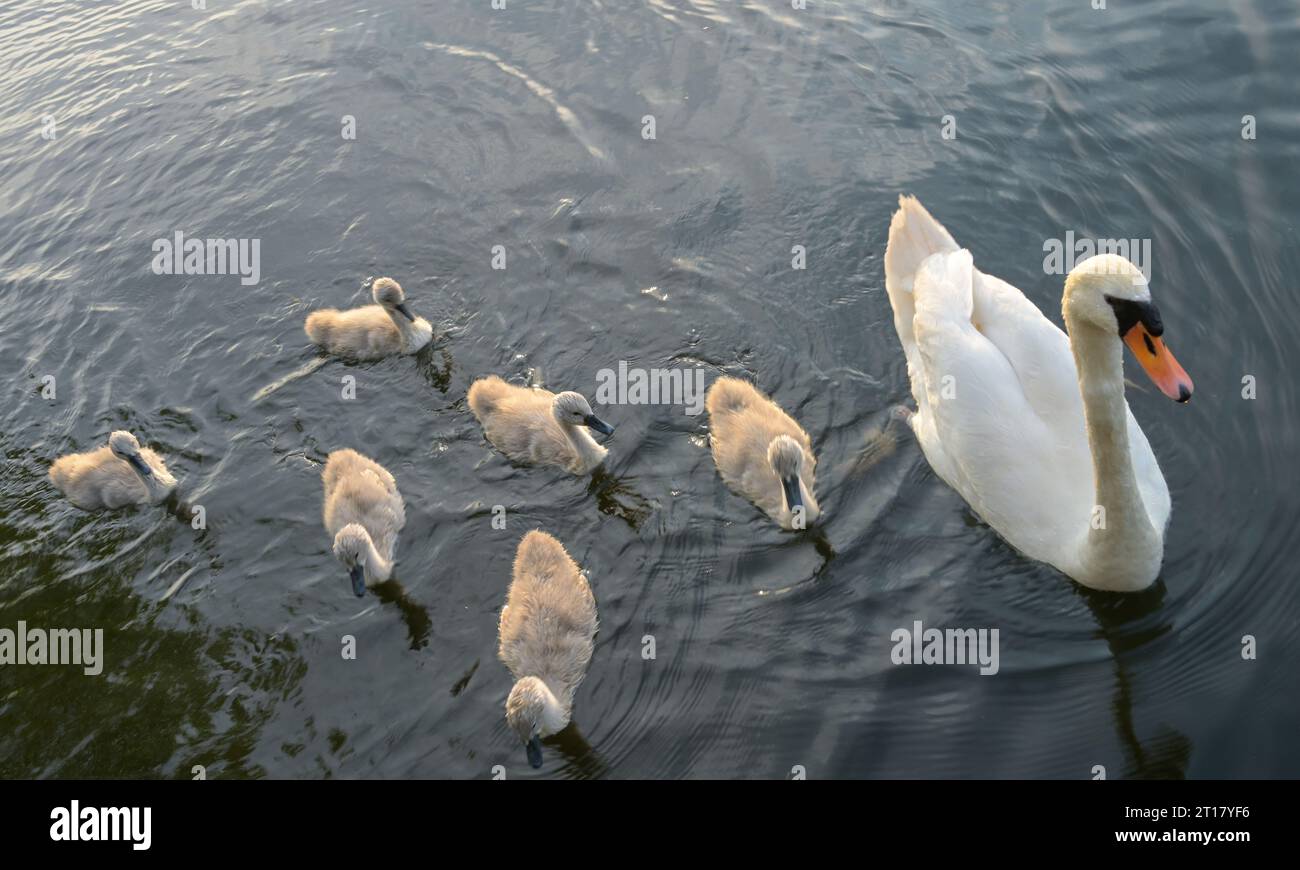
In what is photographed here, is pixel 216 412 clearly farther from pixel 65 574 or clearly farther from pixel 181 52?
pixel 181 52

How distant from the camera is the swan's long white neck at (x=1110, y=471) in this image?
603 cm

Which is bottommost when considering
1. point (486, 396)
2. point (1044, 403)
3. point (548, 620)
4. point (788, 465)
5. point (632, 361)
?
point (548, 620)

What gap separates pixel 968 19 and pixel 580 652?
27.8 ft

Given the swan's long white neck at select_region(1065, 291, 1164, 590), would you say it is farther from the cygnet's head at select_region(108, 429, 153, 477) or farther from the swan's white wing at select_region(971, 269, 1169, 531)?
the cygnet's head at select_region(108, 429, 153, 477)

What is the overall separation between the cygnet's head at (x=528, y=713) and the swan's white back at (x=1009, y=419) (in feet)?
9.48

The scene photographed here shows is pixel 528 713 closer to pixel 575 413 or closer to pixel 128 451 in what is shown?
pixel 575 413

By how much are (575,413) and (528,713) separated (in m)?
2.39

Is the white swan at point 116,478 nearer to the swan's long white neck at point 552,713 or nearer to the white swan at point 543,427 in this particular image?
the white swan at point 543,427

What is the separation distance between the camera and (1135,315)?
5.78m

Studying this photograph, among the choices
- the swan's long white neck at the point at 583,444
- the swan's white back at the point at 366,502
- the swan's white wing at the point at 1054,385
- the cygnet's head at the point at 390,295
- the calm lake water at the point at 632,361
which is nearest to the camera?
the calm lake water at the point at 632,361

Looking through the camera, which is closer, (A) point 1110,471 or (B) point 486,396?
(A) point 1110,471

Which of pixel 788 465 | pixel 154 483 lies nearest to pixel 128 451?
pixel 154 483

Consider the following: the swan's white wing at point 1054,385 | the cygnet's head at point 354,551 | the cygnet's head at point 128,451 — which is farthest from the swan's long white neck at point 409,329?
the swan's white wing at point 1054,385

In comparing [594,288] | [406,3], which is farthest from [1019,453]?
[406,3]
